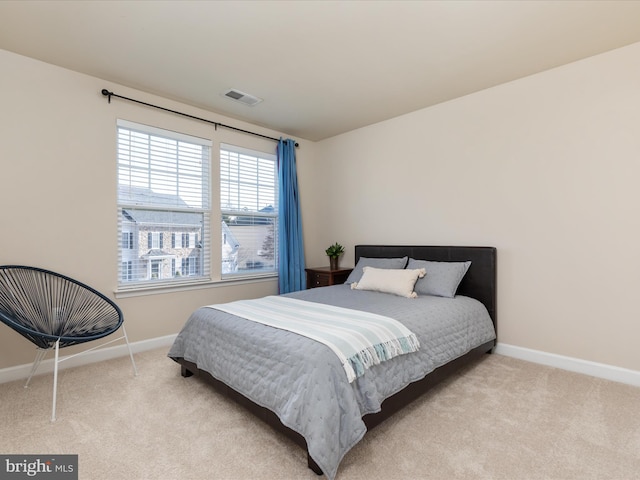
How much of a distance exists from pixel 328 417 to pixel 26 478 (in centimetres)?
139

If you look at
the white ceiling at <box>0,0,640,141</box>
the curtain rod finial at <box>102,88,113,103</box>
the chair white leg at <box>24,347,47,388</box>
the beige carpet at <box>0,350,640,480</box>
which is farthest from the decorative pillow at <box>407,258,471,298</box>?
the curtain rod finial at <box>102,88,113,103</box>

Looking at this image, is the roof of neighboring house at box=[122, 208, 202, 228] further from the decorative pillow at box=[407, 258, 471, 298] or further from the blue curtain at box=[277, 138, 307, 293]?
the decorative pillow at box=[407, 258, 471, 298]

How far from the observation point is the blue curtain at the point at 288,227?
4215 millimetres

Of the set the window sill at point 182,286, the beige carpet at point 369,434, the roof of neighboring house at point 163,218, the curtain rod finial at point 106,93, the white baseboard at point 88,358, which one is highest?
the curtain rod finial at point 106,93

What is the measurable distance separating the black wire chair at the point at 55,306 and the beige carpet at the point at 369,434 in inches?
15.3

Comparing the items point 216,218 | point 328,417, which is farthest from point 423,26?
point 216,218

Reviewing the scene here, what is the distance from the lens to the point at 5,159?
2.53m

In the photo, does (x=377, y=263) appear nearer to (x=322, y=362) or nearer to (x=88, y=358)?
(x=322, y=362)

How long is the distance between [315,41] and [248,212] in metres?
2.17

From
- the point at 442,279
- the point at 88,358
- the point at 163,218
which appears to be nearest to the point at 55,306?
the point at 88,358

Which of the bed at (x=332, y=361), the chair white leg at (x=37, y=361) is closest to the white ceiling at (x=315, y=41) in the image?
the bed at (x=332, y=361)

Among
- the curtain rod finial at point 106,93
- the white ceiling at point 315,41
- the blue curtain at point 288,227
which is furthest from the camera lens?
the blue curtain at point 288,227

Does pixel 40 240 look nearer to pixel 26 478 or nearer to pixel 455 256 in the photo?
pixel 26 478

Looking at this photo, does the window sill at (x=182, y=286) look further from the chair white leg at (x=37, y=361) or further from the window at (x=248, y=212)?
the chair white leg at (x=37, y=361)
